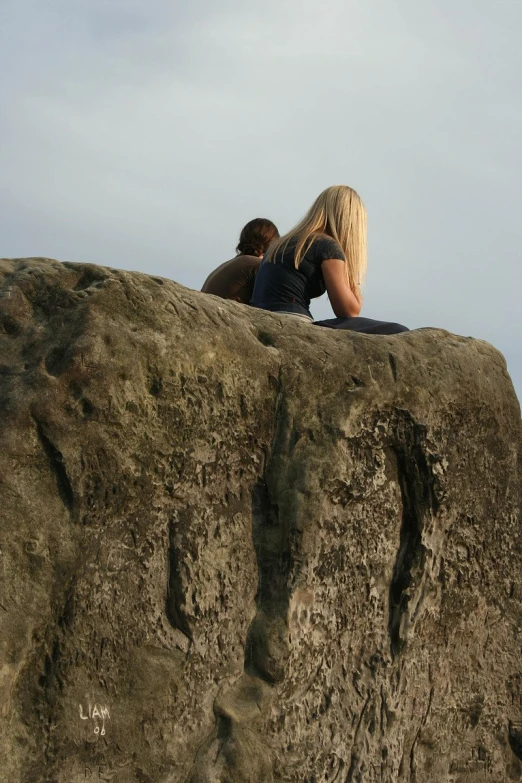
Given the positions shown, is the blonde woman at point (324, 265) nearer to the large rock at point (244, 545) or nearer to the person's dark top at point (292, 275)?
the person's dark top at point (292, 275)

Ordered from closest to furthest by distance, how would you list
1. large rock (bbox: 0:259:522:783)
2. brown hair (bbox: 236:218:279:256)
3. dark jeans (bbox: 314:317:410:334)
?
large rock (bbox: 0:259:522:783) < dark jeans (bbox: 314:317:410:334) < brown hair (bbox: 236:218:279:256)

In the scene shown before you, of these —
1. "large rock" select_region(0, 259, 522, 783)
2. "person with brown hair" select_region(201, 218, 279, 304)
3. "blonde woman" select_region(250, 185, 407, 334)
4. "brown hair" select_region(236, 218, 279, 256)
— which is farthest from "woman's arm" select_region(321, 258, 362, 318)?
"brown hair" select_region(236, 218, 279, 256)

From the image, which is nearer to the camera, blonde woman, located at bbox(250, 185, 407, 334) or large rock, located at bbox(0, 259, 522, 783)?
large rock, located at bbox(0, 259, 522, 783)

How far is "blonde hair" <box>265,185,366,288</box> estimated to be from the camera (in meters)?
6.27

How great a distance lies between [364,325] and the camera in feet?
20.1

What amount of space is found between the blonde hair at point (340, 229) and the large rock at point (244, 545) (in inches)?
24.9

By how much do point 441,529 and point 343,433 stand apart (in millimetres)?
760

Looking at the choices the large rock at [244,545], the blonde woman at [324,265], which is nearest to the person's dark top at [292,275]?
the blonde woman at [324,265]

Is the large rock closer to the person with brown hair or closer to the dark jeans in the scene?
the dark jeans

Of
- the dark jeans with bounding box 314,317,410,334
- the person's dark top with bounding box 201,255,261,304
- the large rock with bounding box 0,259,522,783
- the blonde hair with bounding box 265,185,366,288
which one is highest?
the blonde hair with bounding box 265,185,366,288

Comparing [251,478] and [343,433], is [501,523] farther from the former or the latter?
[251,478]

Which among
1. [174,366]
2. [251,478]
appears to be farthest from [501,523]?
[174,366]

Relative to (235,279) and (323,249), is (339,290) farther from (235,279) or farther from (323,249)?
(235,279)

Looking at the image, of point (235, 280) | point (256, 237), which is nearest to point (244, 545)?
point (235, 280)
